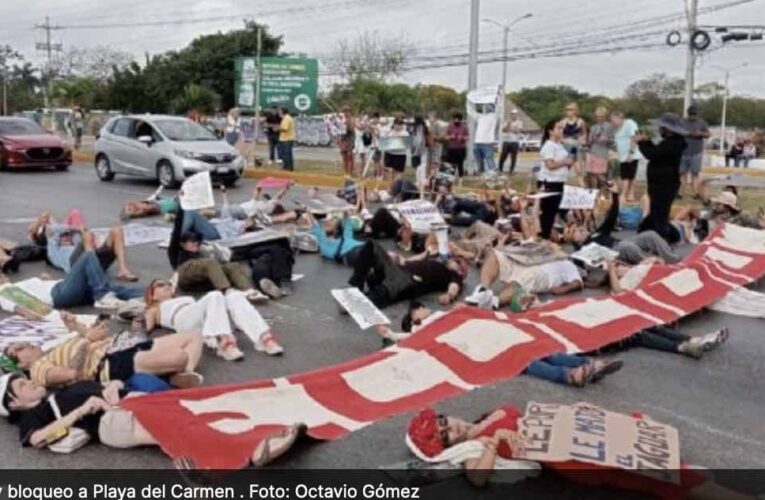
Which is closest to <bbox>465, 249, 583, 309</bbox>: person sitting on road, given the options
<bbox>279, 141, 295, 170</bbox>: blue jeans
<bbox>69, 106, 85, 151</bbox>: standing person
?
<bbox>279, 141, 295, 170</bbox>: blue jeans

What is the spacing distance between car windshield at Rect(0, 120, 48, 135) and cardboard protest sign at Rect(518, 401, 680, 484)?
918 inches

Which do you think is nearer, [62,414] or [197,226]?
[62,414]

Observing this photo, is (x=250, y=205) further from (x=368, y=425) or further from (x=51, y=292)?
(x=368, y=425)

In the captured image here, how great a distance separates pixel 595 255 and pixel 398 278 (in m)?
2.69

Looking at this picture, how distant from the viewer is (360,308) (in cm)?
797

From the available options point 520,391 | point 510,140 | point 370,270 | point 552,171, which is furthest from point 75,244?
point 510,140

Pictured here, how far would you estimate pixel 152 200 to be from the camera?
14828 millimetres

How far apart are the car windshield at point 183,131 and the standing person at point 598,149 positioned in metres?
9.47

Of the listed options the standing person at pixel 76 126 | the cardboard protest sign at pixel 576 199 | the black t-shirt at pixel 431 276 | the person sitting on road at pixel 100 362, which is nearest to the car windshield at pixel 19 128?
the standing person at pixel 76 126

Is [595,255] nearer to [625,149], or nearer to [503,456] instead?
[503,456]

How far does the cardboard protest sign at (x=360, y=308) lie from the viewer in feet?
25.0

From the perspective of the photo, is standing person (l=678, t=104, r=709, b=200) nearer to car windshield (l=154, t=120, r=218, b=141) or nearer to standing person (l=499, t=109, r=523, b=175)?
standing person (l=499, t=109, r=523, b=175)

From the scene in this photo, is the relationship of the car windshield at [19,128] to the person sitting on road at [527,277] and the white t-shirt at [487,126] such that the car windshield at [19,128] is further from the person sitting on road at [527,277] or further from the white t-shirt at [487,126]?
the person sitting on road at [527,277]

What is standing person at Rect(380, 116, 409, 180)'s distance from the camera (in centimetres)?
1936
